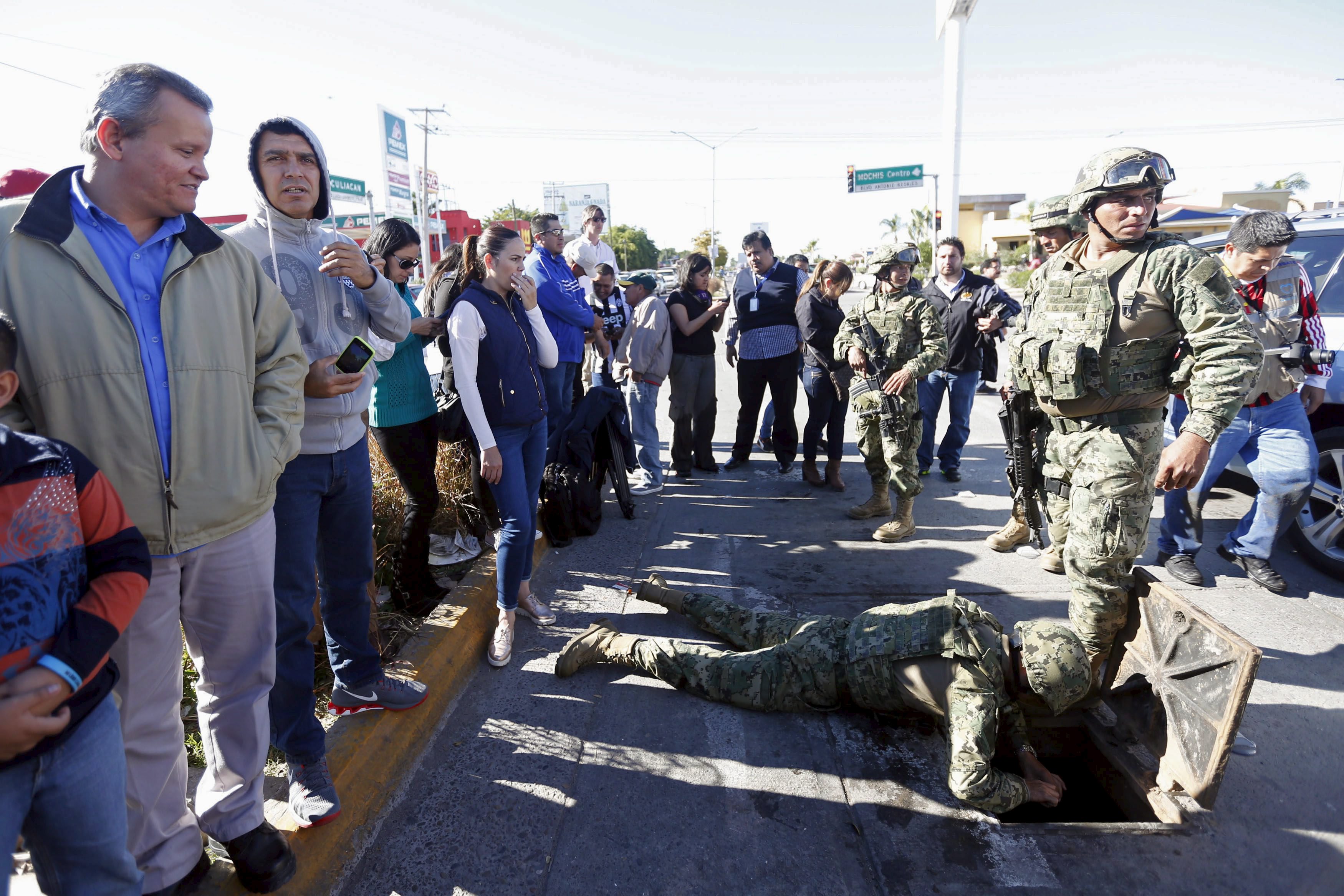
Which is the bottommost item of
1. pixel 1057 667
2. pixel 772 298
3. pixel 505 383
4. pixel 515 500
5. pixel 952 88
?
pixel 1057 667

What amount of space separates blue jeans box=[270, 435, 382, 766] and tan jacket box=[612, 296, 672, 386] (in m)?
3.58

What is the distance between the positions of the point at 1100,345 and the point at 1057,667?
129cm

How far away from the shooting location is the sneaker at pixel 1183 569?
4.02 meters

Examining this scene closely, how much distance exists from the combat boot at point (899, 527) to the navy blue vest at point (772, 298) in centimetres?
197

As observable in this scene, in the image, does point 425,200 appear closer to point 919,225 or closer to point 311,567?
point 311,567

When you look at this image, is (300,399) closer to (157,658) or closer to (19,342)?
(19,342)

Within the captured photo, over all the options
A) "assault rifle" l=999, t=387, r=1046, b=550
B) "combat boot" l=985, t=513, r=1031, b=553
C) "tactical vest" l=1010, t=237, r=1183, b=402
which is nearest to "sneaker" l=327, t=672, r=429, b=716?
"tactical vest" l=1010, t=237, r=1183, b=402

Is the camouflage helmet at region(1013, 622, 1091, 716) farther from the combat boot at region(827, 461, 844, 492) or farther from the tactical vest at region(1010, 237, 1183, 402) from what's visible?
the combat boot at region(827, 461, 844, 492)

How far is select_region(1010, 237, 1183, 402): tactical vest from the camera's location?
9.31 ft

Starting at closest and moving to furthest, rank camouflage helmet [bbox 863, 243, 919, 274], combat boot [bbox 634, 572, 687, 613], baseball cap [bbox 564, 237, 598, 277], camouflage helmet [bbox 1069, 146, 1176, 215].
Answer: camouflage helmet [bbox 1069, 146, 1176, 215] < combat boot [bbox 634, 572, 687, 613] < camouflage helmet [bbox 863, 243, 919, 274] < baseball cap [bbox 564, 237, 598, 277]

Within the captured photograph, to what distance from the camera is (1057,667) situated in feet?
8.00

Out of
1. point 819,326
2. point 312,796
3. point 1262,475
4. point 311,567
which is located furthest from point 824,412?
point 312,796

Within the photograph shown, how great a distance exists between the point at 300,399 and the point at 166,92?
0.77 metres

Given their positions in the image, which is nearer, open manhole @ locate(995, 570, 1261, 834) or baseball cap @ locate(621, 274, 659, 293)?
open manhole @ locate(995, 570, 1261, 834)
